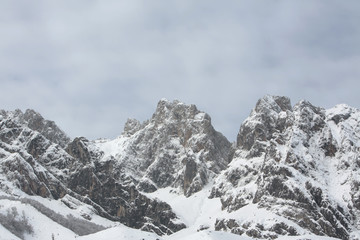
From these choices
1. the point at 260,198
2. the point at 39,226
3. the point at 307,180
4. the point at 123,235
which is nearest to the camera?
the point at 123,235

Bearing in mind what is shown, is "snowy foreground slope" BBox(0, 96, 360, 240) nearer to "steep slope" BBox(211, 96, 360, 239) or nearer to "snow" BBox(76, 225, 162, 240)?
"steep slope" BBox(211, 96, 360, 239)

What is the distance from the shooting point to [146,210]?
198 meters

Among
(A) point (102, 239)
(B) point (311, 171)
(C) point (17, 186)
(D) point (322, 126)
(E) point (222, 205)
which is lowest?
(A) point (102, 239)

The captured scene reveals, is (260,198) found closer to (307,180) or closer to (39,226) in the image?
(307,180)

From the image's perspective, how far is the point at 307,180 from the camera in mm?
151125

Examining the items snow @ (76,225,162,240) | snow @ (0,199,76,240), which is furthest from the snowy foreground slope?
snow @ (76,225,162,240)

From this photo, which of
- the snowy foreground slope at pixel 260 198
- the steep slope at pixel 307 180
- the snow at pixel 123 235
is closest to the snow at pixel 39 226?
the snowy foreground slope at pixel 260 198

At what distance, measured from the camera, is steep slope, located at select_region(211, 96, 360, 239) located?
5561 inches

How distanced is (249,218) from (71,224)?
153ft

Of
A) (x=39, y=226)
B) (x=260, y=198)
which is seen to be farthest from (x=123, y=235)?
(x=260, y=198)

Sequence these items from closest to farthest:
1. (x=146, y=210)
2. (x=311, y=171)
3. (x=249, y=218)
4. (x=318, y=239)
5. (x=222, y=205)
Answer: (x=318, y=239) < (x=249, y=218) < (x=311, y=171) < (x=222, y=205) < (x=146, y=210)

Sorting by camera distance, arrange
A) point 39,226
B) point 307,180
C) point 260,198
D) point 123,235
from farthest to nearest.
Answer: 1. point 260,198
2. point 307,180
3. point 39,226
4. point 123,235

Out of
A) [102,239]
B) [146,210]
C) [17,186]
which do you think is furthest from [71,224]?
[102,239]

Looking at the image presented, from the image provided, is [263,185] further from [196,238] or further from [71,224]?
[196,238]
